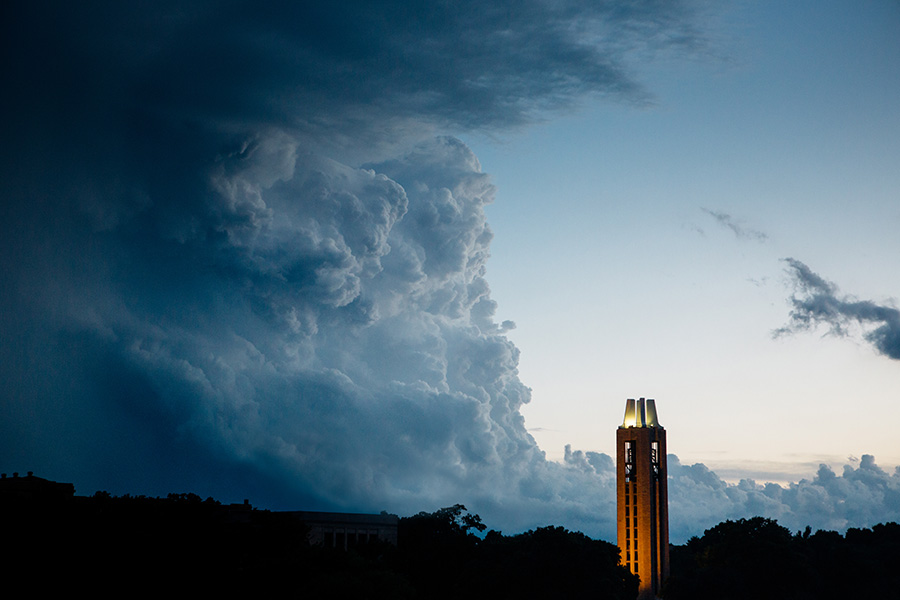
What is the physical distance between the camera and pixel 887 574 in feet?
440

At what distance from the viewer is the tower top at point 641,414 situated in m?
153

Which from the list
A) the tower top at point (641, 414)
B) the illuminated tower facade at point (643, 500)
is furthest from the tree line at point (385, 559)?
the tower top at point (641, 414)

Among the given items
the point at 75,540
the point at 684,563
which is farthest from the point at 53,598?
the point at 684,563

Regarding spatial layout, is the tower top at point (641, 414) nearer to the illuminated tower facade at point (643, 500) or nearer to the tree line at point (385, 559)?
the illuminated tower facade at point (643, 500)

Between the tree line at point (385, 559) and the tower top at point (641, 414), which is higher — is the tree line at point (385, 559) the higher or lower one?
the lower one

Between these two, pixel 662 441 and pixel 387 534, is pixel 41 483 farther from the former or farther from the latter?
pixel 662 441

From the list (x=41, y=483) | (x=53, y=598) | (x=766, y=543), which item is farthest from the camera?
(x=766, y=543)

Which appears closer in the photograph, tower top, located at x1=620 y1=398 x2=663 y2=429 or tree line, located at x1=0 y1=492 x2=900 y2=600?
tree line, located at x1=0 y1=492 x2=900 y2=600

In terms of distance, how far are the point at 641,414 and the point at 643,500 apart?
46.2 ft

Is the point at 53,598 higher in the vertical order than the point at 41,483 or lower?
lower

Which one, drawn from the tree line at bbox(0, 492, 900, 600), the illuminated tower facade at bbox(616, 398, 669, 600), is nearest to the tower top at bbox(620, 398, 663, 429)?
the illuminated tower facade at bbox(616, 398, 669, 600)

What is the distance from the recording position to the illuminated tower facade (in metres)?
146

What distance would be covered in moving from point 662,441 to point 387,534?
5103 cm

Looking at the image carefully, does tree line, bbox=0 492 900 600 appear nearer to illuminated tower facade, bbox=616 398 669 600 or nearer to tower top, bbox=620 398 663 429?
illuminated tower facade, bbox=616 398 669 600
